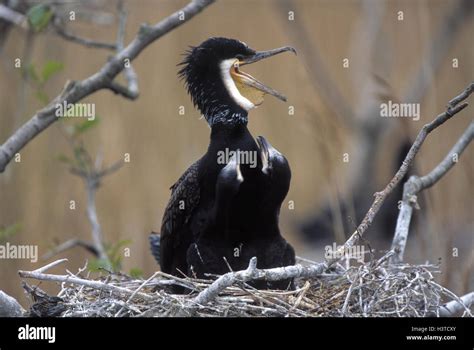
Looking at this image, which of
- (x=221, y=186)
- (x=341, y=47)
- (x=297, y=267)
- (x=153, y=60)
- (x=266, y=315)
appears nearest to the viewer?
(x=297, y=267)

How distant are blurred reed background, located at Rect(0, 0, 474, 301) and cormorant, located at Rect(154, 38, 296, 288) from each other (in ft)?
6.45

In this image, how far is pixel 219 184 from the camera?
4934 mm

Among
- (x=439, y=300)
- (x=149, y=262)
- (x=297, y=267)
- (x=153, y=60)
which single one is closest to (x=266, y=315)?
(x=297, y=267)

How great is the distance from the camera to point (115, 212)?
8148 mm

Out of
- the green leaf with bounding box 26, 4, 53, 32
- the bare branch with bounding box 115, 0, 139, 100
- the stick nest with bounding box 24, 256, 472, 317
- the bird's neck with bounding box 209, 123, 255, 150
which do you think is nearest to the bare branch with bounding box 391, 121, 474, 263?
the stick nest with bounding box 24, 256, 472, 317

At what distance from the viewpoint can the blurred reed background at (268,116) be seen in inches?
314

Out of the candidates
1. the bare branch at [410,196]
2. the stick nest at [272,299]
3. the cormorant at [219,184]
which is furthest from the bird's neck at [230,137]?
the bare branch at [410,196]

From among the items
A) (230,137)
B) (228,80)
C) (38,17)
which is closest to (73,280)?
(230,137)

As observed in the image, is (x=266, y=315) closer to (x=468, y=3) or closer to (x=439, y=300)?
(x=439, y=300)

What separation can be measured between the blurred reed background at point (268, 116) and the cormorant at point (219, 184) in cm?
197

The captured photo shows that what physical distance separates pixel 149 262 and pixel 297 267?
3.32m

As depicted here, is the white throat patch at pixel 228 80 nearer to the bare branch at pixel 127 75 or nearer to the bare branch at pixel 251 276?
the bare branch at pixel 127 75

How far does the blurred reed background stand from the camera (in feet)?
26.1

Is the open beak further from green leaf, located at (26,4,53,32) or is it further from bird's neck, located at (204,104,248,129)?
green leaf, located at (26,4,53,32)
